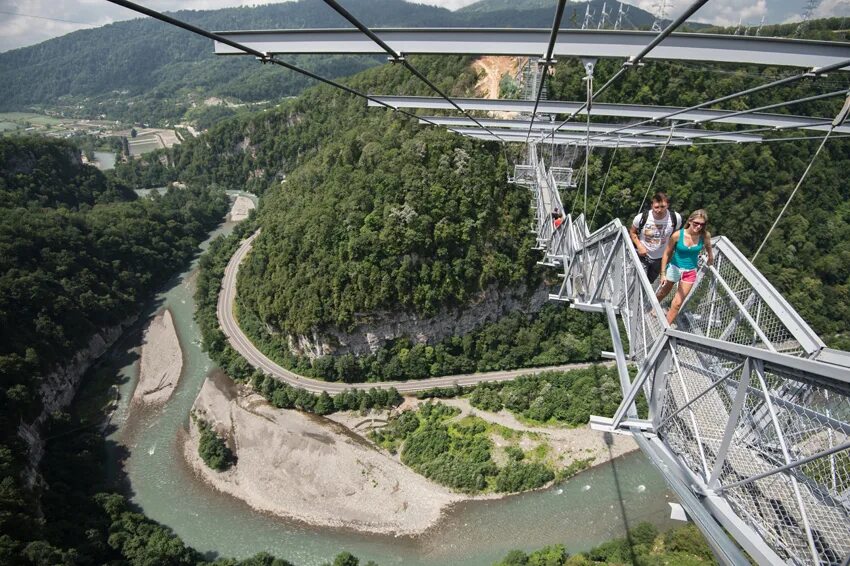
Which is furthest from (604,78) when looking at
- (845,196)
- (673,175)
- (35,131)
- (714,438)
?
(35,131)

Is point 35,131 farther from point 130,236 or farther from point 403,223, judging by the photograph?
point 403,223

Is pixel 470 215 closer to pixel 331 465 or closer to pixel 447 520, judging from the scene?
pixel 331 465

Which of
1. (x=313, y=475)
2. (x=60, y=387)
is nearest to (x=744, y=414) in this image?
(x=313, y=475)

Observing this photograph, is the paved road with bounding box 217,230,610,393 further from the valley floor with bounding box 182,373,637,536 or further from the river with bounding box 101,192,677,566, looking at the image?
the river with bounding box 101,192,677,566

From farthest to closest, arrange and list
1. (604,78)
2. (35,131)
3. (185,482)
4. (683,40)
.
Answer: (35,131), (604,78), (185,482), (683,40)

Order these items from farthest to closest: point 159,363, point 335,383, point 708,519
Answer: point 159,363
point 335,383
point 708,519

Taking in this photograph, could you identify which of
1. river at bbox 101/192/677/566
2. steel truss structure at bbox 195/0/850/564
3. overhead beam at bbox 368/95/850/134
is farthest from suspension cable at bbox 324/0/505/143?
river at bbox 101/192/677/566
